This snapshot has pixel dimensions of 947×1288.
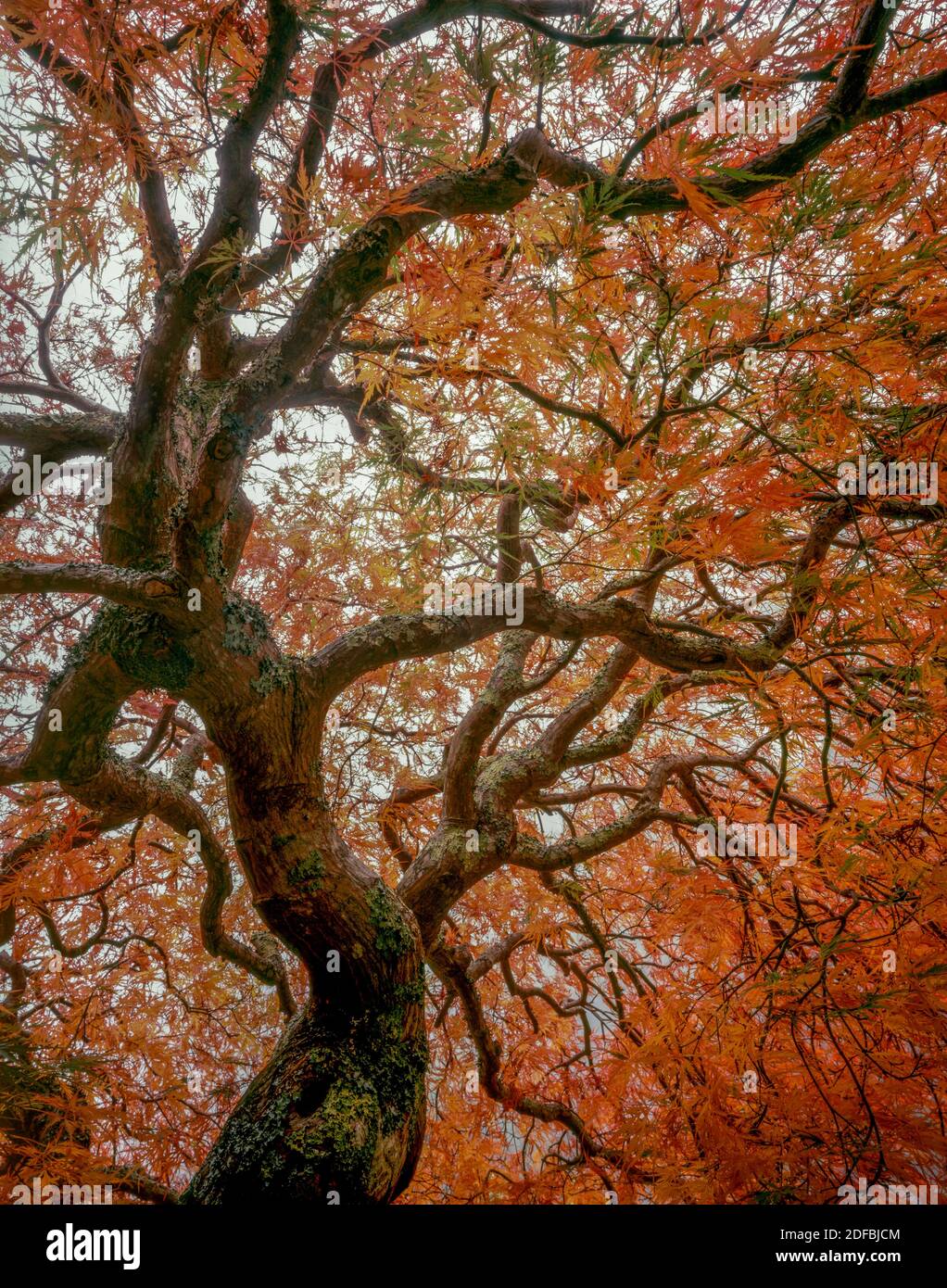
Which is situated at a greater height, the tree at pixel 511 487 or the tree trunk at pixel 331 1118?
the tree at pixel 511 487

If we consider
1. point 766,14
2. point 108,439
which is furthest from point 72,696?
point 766,14

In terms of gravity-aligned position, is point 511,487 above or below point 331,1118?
above

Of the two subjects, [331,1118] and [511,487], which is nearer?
[331,1118]

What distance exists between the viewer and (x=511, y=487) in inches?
55.3

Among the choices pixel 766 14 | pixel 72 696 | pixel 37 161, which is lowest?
pixel 72 696

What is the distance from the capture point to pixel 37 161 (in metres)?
1.30

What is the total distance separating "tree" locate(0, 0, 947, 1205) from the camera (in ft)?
3.23

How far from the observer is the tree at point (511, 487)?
0.98 metres

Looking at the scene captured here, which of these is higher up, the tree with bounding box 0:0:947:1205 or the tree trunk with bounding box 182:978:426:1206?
the tree with bounding box 0:0:947:1205
